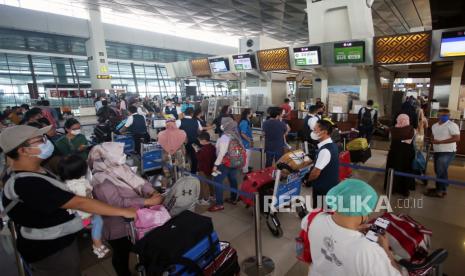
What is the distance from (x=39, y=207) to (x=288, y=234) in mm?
3045

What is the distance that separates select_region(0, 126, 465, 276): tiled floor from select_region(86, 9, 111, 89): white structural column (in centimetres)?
1845

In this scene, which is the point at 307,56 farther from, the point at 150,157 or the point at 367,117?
the point at 150,157

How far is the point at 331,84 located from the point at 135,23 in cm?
2000

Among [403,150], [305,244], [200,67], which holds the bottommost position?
[403,150]

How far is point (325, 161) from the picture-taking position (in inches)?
111

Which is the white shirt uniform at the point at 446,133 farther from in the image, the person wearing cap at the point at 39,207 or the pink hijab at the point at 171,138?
the person wearing cap at the point at 39,207

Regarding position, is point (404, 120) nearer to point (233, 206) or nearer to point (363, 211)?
point (233, 206)

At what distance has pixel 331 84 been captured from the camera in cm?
1106

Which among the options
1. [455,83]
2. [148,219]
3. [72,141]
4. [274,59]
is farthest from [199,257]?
[274,59]

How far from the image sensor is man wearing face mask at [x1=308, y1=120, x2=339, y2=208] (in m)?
2.84

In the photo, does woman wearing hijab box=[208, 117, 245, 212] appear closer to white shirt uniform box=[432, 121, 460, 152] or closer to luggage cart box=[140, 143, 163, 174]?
luggage cart box=[140, 143, 163, 174]

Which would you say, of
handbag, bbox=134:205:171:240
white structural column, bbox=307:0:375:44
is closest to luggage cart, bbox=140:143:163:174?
handbag, bbox=134:205:171:240

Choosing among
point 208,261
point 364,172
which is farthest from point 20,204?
point 364,172

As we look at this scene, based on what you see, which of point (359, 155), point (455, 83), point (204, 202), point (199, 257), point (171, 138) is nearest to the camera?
point (199, 257)
